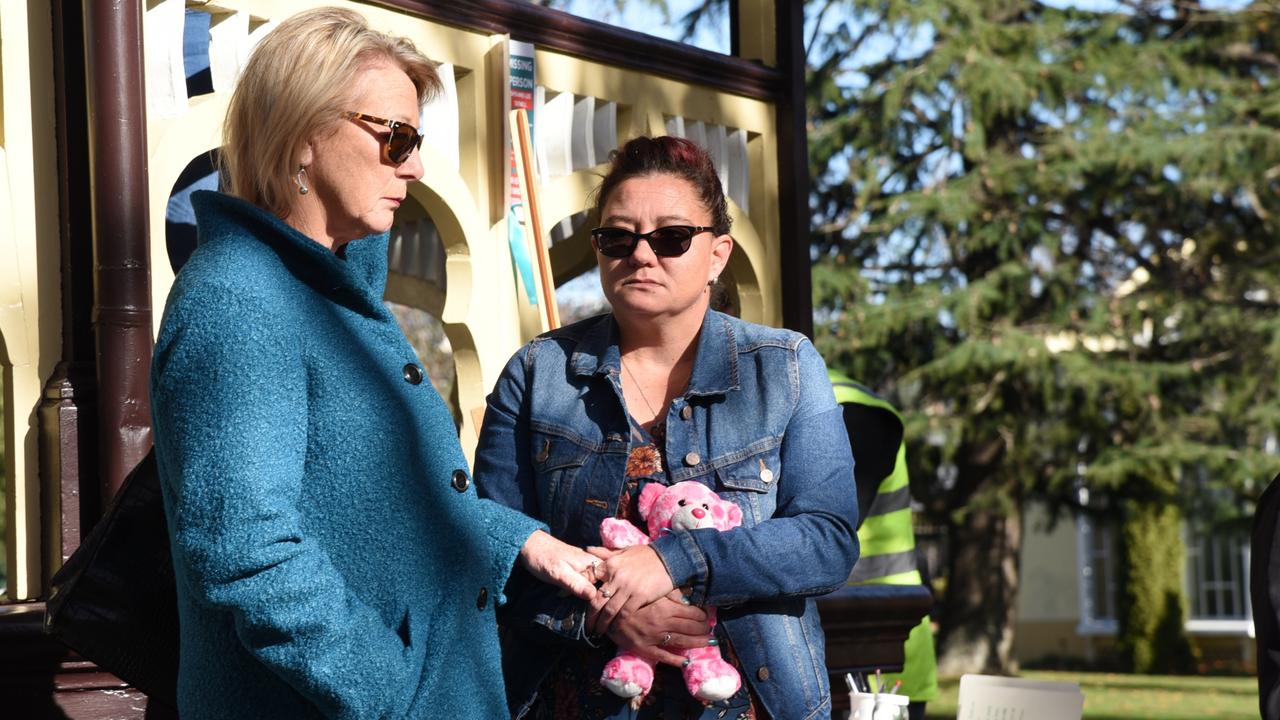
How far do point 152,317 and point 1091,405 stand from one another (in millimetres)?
15466

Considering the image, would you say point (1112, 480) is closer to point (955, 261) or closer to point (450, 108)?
point (955, 261)

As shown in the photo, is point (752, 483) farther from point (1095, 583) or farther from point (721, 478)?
A: point (1095, 583)

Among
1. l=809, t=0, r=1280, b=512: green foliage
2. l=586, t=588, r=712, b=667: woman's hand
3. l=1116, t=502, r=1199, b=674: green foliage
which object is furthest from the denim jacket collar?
l=1116, t=502, r=1199, b=674: green foliage

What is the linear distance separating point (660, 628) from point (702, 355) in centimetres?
54

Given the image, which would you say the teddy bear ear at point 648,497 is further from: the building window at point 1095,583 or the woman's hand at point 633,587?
the building window at point 1095,583

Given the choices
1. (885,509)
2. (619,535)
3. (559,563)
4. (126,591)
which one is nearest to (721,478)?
(619,535)

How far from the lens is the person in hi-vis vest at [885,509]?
14.5 ft

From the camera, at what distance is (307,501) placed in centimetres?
195

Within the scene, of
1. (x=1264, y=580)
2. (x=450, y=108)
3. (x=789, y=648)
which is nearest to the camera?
(x=1264, y=580)

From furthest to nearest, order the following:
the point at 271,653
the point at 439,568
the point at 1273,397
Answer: the point at 1273,397
the point at 439,568
the point at 271,653

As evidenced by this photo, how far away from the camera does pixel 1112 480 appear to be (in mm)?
17609

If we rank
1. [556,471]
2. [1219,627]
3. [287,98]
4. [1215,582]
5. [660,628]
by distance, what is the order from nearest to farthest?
[287,98], [660,628], [556,471], [1219,627], [1215,582]

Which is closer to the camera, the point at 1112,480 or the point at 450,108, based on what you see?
the point at 450,108

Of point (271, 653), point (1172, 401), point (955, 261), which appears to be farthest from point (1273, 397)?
point (271, 653)
